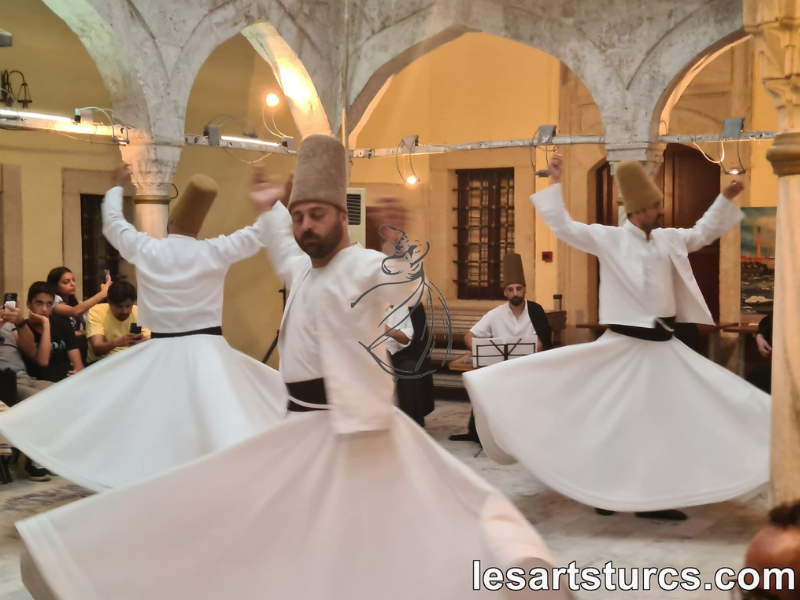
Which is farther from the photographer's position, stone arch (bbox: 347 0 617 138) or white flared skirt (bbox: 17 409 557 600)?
stone arch (bbox: 347 0 617 138)

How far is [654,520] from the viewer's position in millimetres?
5594

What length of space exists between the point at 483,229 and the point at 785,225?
29.2 ft

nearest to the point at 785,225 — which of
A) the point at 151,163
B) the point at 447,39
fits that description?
the point at 151,163

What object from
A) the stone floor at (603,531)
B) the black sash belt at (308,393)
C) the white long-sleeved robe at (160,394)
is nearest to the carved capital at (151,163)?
the stone floor at (603,531)

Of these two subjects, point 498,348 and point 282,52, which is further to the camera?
point 282,52

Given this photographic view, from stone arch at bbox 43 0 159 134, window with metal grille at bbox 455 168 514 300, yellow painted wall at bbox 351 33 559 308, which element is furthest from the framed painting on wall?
stone arch at bbox 43 0 159 134

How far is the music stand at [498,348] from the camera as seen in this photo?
7230 millimetres

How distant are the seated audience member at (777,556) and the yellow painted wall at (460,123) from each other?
11.1 m

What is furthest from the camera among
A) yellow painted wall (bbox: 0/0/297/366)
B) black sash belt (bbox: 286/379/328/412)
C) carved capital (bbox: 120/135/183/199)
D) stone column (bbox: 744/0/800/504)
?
yellow painted wall (bbox: 0/0/297/366)

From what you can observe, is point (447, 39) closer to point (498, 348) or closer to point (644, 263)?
point (498, 348)

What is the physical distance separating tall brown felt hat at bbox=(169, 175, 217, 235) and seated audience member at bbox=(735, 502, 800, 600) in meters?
4.43

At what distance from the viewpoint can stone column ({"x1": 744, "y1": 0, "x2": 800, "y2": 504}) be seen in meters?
4.18

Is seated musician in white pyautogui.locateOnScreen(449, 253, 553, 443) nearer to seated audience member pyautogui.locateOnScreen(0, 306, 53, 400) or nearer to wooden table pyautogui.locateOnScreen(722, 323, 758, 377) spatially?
seated audience member pyautogui.locateOnScreen(0, 306, 53, 400)

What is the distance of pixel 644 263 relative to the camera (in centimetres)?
567
